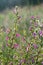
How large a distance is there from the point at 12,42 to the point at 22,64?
0.28 metres

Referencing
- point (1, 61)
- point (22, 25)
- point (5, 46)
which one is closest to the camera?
point (1, 61)

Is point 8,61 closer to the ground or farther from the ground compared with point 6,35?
closer to the ground

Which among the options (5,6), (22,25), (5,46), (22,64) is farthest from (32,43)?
(5,6)

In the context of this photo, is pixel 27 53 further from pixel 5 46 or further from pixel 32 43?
pixel 5 46

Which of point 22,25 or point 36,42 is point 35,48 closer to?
point 36,42

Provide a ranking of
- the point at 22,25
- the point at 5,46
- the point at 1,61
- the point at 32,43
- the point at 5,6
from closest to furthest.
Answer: the point at 32,43 < the point at 1,61 < the point at 5,46 < the point at 22,25 < the point at 5,6

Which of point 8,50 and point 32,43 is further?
point 8,50

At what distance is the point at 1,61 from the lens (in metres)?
2.41

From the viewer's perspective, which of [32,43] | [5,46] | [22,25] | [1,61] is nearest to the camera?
[32,43]

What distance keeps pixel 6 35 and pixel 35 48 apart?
1.55 ft

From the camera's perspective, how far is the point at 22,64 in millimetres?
2330

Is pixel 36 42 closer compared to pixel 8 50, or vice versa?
pixel 36 42

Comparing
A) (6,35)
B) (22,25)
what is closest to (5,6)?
(22,25)

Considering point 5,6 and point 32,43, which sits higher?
A: point 32,43
